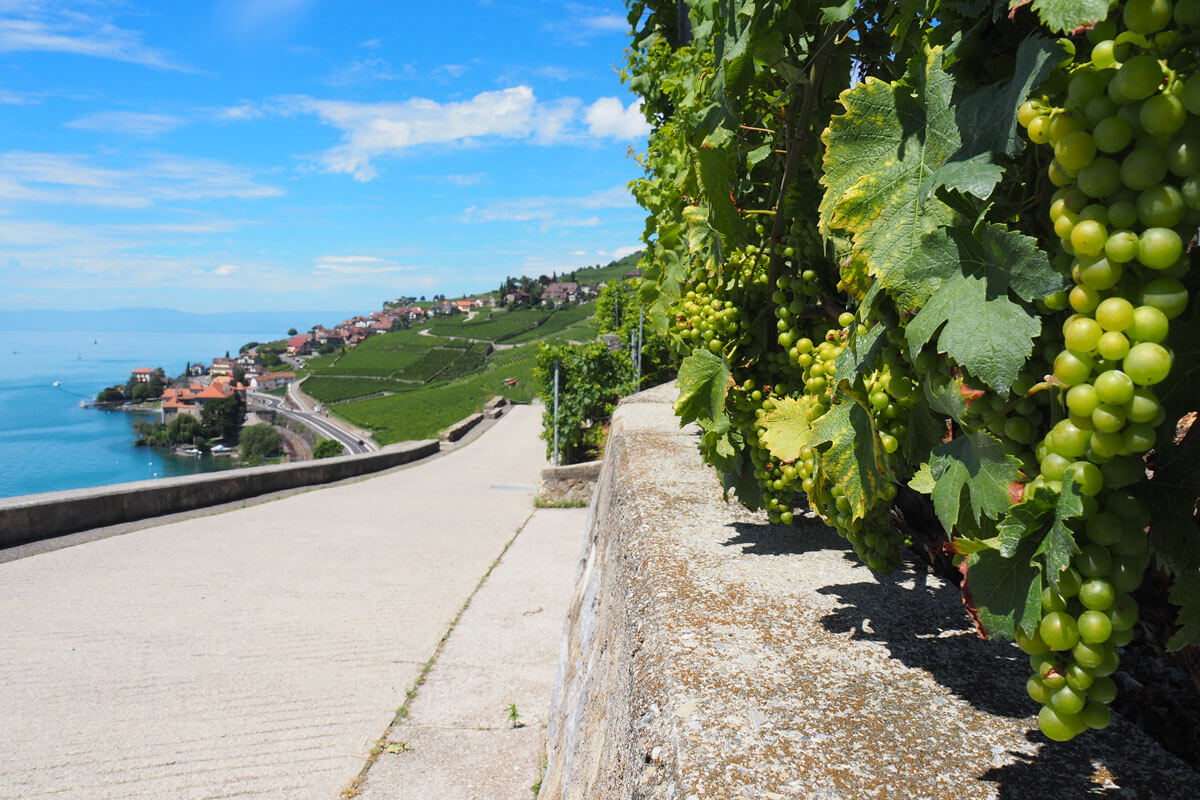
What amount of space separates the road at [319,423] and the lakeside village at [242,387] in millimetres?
2018

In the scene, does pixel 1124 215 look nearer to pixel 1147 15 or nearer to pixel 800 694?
pixel 1147 15

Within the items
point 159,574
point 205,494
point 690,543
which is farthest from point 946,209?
point 205,494

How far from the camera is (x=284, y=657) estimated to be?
5.68m

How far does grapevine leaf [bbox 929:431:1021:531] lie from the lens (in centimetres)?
112

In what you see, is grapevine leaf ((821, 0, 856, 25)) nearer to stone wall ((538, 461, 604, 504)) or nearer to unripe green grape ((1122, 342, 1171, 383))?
unripe green grape ((1122, 342, 1171, 383))

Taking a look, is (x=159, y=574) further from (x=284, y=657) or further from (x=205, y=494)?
(x=205, y=494)

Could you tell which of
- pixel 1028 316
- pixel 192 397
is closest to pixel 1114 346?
pixel 1028 316

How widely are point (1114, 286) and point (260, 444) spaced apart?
77.7 m

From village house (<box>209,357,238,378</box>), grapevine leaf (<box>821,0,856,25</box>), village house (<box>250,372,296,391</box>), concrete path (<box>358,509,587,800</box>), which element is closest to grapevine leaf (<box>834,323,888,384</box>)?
grapevine leaf (<box>821,0,856,25</box>)

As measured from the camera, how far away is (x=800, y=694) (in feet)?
5.68

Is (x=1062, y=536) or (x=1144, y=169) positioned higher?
(x=1144, y=169)

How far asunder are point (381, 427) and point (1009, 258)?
64.9m

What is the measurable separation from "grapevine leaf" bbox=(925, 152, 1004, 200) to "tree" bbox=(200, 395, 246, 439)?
88.8m

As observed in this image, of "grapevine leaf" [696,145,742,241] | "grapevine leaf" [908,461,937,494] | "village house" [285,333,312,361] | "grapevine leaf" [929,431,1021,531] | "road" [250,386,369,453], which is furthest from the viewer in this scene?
"village house" [285,333,312,361]
